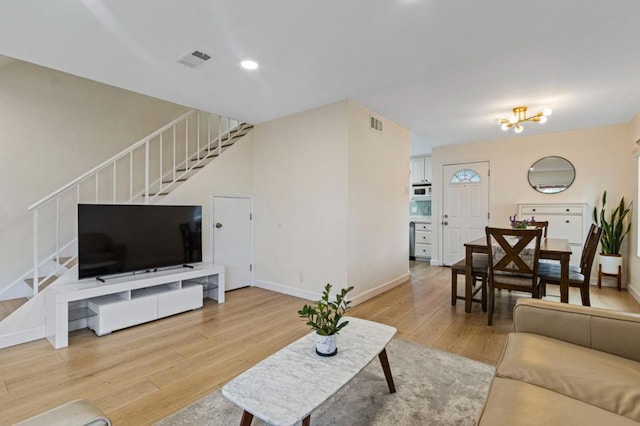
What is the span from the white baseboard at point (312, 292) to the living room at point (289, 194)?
2 centimetres

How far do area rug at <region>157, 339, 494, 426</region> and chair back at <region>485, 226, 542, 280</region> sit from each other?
1.19 meters

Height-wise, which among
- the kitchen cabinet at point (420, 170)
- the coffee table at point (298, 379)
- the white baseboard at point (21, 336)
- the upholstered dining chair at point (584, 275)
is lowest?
the white baseboard at point (21, 336)

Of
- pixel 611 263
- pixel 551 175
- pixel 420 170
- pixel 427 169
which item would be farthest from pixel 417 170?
pixel 611 263

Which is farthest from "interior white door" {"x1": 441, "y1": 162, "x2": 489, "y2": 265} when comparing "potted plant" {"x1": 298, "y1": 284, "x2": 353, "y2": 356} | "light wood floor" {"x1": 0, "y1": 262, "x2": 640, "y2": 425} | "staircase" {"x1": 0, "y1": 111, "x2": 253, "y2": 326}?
"potted plant" {"x1": 298, "y1": 284, "x2": 353, "y2": 356}

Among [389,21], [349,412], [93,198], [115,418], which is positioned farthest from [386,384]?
[93,198]

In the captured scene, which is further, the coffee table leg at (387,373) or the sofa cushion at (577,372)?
the coffee table leg at (387,373)

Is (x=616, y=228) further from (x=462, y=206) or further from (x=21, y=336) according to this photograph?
(x=21, y=336)

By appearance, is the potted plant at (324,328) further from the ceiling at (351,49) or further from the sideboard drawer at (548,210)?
the sideboard drawer at (548,210)

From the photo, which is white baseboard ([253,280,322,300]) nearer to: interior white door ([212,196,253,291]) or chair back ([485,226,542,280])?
interior white door ([212,196,253,291])

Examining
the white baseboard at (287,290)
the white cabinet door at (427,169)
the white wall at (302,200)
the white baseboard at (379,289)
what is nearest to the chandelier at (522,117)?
the white wall at (302,200)

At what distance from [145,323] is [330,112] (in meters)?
3.17

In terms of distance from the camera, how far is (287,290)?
4.29 metres

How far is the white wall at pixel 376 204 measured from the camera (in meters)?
3.81

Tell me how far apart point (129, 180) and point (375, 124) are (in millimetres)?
3612
